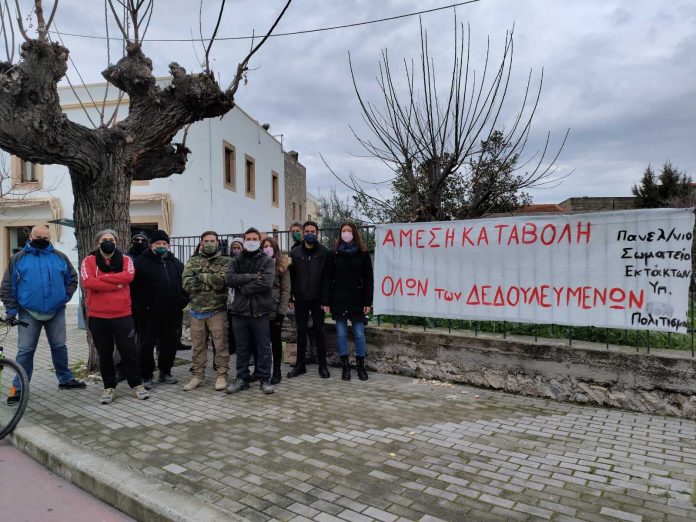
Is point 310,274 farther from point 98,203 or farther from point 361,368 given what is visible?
point 98,203

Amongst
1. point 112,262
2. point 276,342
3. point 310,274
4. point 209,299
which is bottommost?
point 276,342

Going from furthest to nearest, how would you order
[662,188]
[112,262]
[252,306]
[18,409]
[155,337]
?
1. [662,188]
2. [155,337]
3. [252,306]
4. [112,262]
5. [18,409]

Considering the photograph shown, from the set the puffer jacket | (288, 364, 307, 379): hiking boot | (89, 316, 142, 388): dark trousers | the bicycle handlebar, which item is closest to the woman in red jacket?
(89, 316, 142, 388): dark trousers

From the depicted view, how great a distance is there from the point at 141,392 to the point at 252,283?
1.70 metres

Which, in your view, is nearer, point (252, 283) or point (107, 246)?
point (107, 246)

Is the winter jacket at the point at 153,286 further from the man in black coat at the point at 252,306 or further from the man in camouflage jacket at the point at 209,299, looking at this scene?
the man in black coat at the point at 252,306

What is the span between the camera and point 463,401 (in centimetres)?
519

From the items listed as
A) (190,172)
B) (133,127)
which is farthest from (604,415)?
(190,172)

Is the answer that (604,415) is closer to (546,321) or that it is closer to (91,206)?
(546,321)

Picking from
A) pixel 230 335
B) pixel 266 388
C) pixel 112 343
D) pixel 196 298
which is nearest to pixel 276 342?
pixel 266 388

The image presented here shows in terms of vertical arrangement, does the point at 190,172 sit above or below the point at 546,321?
above

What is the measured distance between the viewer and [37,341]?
5.45m

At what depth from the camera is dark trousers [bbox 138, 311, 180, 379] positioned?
583cm

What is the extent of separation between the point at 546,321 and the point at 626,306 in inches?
31.2
